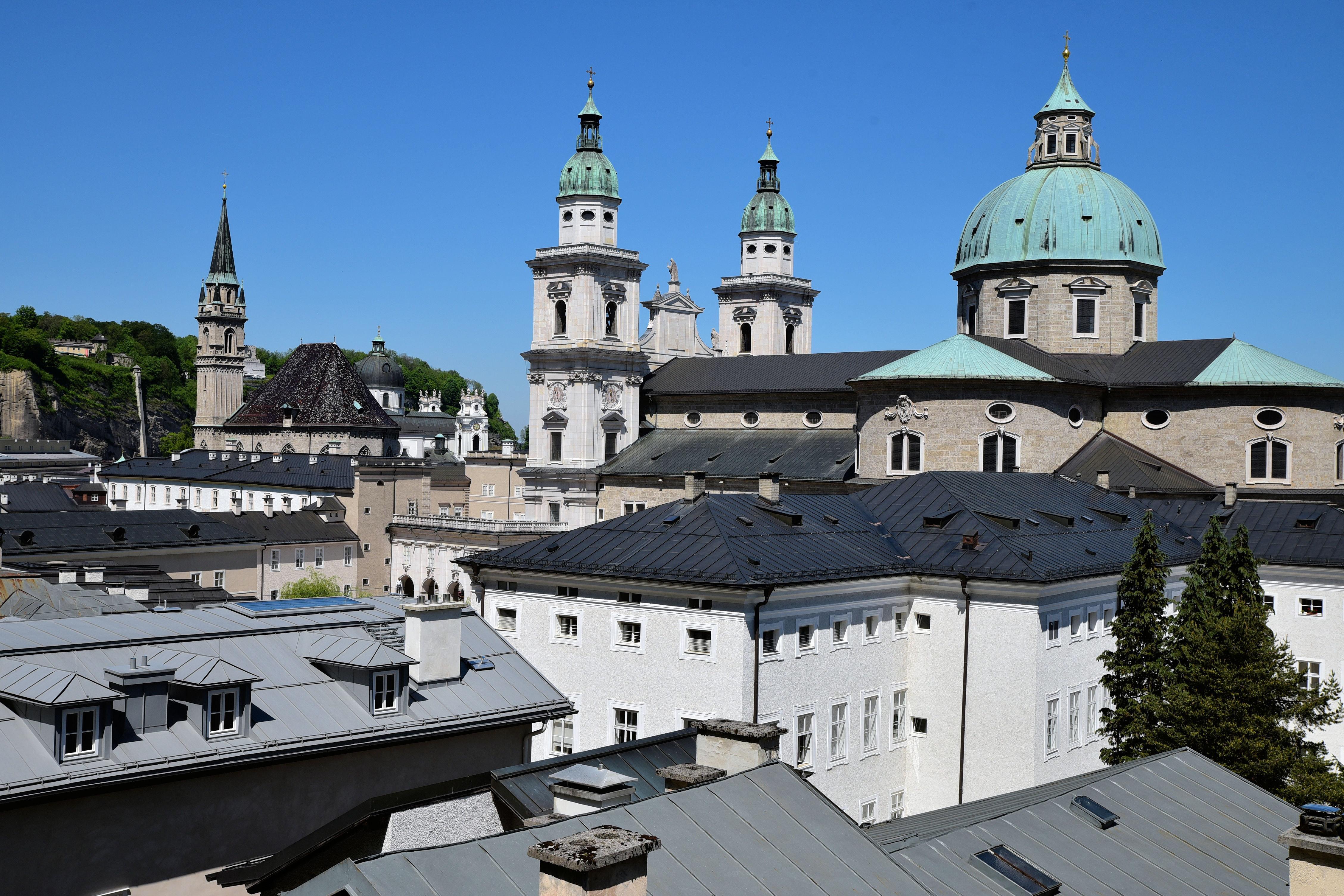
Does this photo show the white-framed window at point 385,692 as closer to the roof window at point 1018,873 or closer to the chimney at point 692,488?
the roof window at point 1018,873

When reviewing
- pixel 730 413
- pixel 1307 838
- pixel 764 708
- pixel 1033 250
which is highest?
A: pixel 1033 250

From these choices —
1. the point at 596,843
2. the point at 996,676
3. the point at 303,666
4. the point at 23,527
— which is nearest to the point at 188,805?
the point at 303,666

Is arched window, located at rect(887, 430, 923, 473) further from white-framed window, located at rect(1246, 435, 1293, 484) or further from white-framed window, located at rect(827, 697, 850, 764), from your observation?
white-framed window, located at rect(827, 697, 850, 764)

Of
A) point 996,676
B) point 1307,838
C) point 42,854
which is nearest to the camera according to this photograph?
point 1307,838

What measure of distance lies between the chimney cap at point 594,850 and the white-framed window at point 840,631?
21.9 metres

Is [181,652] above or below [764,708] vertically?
above

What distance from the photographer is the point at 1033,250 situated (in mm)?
64250

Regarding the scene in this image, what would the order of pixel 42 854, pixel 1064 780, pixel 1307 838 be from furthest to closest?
pixel 1064 780 < pixel 42 854 < pixel 1307 838

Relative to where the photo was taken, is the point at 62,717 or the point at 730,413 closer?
the point at 62,717

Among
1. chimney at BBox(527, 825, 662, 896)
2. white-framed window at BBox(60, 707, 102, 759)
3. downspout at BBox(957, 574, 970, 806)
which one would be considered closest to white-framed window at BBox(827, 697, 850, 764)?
downspout at BBox(957, 574, 970, 806)

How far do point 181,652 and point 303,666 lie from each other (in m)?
2.03

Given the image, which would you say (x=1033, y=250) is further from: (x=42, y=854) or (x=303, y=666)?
(x=42, y=854)

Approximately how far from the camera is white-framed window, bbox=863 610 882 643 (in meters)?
33.0

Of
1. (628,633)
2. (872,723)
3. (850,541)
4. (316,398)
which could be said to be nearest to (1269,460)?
(850,541)
